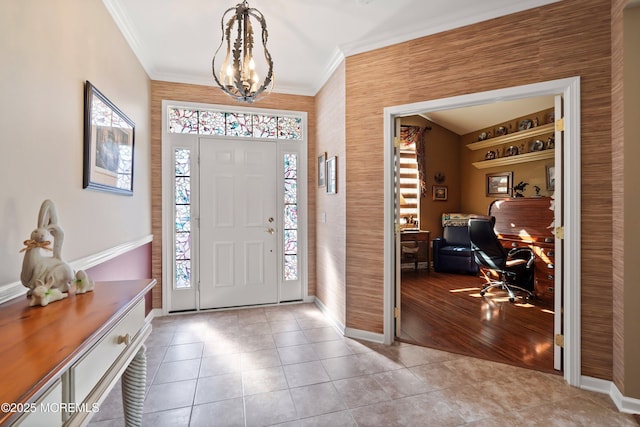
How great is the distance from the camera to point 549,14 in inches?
83.7

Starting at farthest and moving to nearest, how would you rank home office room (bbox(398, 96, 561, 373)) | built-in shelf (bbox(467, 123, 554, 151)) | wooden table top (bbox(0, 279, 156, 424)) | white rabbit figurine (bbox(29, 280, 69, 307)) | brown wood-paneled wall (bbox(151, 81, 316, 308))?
built-in shelf (bbox(467, 123, 554, 151))
brown wood-paneled wall (bbox(151, 81, 316, 308))
home office room (bbox(398, 96, 561, 373))
white rabbit figurine (bbox(29, 280, 69, 307))
wooden table top (bbox(0, 279, 156, 424))

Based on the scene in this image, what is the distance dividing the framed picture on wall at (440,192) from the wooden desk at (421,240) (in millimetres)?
864

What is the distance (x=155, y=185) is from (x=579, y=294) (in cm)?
397

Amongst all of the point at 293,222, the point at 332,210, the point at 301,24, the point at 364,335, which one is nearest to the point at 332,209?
the point at 332,210

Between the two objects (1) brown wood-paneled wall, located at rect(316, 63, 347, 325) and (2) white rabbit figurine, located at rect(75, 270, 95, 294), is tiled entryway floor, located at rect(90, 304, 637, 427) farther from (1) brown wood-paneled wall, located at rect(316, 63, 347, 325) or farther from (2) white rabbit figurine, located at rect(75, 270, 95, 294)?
Result: (2) white rabbit figurine, located at rect(75, 270, 95, 294)


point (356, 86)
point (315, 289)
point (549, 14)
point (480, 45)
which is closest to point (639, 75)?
point (549, 14)

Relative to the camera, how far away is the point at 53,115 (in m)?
1.52

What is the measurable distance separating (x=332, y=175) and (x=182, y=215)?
1817mm

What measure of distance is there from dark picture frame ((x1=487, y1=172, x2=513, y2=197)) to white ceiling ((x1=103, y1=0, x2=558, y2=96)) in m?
3.78

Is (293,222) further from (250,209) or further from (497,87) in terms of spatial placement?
(497,87)

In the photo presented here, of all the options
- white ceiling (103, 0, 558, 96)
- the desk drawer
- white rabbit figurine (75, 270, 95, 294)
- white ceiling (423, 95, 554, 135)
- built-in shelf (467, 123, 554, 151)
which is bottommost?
the desk drawer

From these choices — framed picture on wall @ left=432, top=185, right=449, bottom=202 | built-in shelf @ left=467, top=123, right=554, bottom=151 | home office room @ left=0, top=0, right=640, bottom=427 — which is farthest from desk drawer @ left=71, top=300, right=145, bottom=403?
framed picture on wall @ left=432, top=185, right=449, bottom=202

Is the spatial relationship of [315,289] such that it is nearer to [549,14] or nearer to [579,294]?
[579,294]

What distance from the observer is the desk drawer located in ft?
2.79
